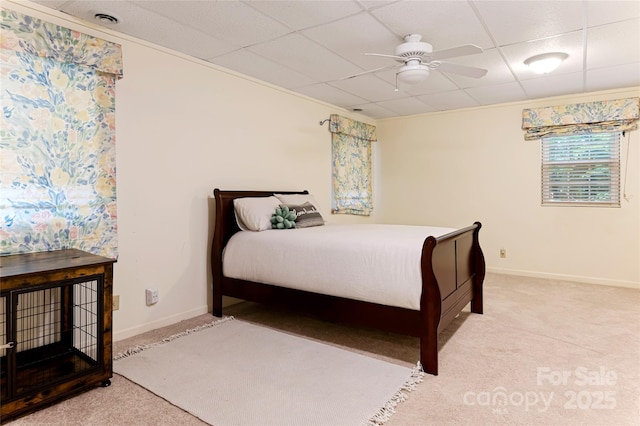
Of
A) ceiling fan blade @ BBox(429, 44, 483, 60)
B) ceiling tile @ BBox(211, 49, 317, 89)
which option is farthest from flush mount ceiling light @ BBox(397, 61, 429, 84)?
ceiling tile @ BBox(211, 49, 317, 89)

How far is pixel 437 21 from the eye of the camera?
8.39 ft

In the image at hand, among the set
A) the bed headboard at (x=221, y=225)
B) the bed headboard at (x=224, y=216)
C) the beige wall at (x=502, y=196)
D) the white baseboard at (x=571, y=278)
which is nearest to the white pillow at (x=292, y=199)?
the bed headboard at (x=224, y=216)

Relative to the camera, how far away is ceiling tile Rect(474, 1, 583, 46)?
236 centimetres

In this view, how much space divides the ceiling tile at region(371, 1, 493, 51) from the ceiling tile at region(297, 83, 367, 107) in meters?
1.52

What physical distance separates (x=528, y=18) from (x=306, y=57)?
5.61ft

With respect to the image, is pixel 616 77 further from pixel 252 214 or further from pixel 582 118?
pixel 252 214

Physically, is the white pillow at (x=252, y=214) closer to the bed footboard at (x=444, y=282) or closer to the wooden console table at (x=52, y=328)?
the wooden console table at (x=52, y=328)

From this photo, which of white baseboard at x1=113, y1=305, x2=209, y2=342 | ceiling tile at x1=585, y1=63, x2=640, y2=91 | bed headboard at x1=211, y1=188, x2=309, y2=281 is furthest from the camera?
ceiling tile at x1=585, y1=63, x2=640, y2=91

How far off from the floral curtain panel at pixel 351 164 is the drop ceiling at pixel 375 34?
117cm

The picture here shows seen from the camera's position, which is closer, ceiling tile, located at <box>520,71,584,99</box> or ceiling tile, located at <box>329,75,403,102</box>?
ceiling tile, located at <box>520,71,584,99</box>

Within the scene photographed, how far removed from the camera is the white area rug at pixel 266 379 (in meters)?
1.83

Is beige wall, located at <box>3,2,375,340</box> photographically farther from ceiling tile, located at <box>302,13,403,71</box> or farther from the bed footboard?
the bed footboard

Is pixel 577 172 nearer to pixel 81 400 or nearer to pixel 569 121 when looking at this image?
pixel 569 121

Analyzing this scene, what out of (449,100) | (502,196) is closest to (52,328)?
(449,100)
